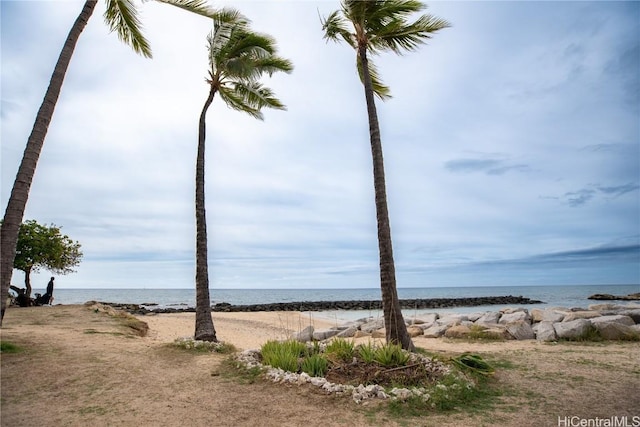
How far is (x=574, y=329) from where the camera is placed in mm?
12750

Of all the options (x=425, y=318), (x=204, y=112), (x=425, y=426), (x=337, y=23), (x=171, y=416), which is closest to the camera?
(x=425, y=426)

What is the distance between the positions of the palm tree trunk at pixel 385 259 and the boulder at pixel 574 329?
6848mm

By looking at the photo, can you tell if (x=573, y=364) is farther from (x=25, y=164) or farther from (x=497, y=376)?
(x=25, y=164)

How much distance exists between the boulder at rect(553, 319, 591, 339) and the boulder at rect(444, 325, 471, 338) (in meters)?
2.95

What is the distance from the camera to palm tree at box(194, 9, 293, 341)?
443 inches

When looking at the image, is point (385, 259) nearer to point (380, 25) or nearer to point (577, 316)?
point (380, 25)

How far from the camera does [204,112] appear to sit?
12227mm

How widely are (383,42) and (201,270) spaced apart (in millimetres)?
8174

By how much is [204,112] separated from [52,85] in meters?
4.65

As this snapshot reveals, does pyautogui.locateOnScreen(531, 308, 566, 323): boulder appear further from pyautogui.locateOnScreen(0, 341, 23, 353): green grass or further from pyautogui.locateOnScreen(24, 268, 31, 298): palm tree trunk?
pyautogui.locateOnScreen(24, 268, 31, 298): palm tree trunk

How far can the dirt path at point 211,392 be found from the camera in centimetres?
542

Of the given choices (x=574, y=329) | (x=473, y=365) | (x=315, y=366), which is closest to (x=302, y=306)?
(x=574, y=329)

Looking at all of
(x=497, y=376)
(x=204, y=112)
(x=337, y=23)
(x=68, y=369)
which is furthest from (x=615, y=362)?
(x=204, y=112)

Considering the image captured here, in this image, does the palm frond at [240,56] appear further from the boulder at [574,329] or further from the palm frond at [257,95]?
the boulder at [574,329]
